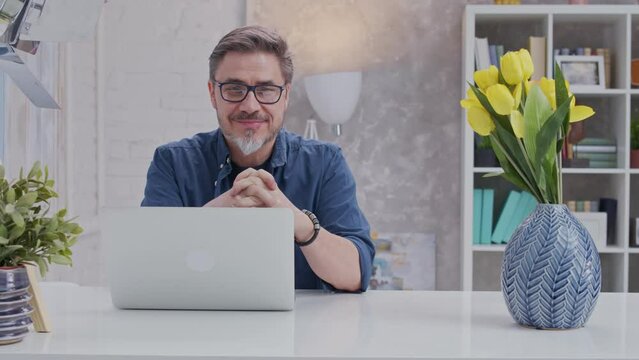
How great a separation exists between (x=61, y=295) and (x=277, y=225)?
505 mm

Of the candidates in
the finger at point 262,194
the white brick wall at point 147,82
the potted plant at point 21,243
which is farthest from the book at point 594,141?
the potted plant at point 21,243

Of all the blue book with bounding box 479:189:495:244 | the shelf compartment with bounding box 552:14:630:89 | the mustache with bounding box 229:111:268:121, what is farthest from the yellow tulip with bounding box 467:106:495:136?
the shelf compartment with bounding box 552:14:630:89

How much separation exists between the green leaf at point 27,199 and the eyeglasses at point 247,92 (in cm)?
109

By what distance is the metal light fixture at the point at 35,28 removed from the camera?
128cm

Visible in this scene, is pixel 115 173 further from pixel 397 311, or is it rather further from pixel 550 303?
pixel 550 303

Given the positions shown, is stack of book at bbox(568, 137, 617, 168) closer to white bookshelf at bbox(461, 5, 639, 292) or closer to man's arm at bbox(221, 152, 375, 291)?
white bookshelf at bbox(461, 5, 639, 292)

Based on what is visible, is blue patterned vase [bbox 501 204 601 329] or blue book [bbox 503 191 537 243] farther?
blue book [bbox 503 191 537 243]

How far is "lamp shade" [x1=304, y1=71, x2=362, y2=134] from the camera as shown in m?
4.02

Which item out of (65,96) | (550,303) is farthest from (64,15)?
(65,96)

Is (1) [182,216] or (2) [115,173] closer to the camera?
(1) [182,216]

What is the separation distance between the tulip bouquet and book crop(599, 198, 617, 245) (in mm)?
2768

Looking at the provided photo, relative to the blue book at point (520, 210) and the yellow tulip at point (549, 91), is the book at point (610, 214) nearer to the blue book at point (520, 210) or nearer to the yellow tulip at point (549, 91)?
the blue book at point (520, 210)

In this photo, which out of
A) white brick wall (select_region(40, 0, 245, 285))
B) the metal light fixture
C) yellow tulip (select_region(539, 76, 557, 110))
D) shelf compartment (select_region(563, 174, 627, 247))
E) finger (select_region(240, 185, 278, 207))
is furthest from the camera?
shelf compartment (select_region(563, 174, 627, 247))

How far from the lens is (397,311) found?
56.1 inches
